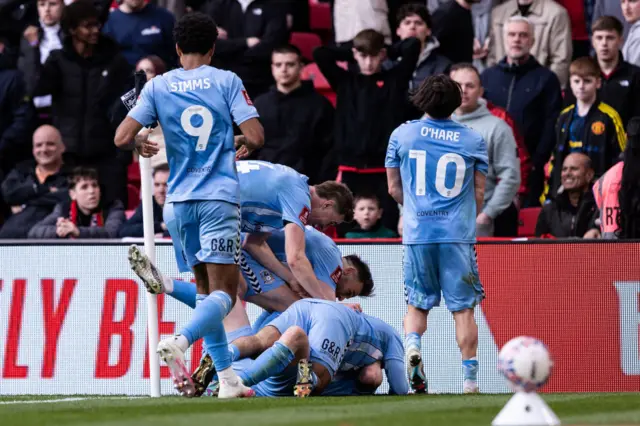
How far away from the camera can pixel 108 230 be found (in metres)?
12.5

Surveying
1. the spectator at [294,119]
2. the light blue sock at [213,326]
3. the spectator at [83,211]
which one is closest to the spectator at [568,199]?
the spectator at [294,119]

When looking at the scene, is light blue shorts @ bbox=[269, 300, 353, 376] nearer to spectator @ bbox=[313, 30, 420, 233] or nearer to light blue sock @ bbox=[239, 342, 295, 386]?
light blue sock @ bbox=[239, 342, 295, 386]

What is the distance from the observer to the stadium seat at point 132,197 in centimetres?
1420

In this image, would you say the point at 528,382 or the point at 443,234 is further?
the point at 443,234

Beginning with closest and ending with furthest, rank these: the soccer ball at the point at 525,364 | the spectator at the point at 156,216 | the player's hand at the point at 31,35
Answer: the soccer ball at the point at 525,364, the spectator at the point at 156,216, the player's hand at the point at 31,35

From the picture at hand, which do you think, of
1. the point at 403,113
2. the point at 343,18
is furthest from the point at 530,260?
the point at 343,18

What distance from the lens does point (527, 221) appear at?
13117 mm

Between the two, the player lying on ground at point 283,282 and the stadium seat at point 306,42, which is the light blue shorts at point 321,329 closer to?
the player lying on ground at point 283,282

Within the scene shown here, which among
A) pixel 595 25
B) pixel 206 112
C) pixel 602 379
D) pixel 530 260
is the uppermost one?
pixel 595 25

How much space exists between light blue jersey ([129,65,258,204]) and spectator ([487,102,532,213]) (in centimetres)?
463

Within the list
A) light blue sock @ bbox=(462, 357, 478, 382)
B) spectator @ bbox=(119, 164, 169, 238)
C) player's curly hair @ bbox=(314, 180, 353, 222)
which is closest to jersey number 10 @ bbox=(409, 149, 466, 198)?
player's curly hair @ bbox=(314, 180, 353, 222)

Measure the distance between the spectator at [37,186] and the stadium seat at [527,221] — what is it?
4455mm

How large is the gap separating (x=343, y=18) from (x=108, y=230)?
3835 mm

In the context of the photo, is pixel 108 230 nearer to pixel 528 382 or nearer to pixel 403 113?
pixel 403 113
